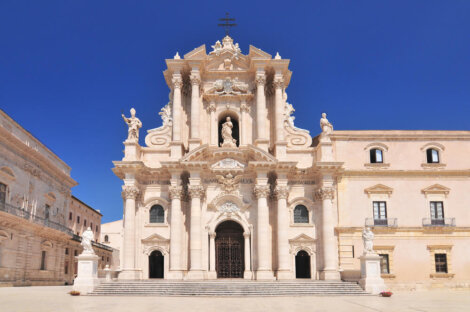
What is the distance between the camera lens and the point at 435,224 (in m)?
33.5

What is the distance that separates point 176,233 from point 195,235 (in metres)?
1.29

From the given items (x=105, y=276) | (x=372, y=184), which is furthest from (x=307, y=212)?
(x=105, y=276)

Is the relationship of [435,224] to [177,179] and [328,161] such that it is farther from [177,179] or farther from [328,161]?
[177,179]

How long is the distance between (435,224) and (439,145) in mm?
5772

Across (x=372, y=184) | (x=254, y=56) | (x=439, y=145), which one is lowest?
(x=372, y=184)

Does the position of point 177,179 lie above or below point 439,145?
below

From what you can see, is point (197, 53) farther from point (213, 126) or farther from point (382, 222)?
point (382, 222)

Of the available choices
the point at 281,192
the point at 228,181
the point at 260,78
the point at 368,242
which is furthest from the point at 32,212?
the point at 368,242

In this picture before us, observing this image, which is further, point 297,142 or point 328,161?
point 297,142

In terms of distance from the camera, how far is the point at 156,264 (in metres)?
33.8

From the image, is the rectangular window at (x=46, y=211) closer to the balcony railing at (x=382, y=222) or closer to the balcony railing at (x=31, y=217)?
the balcony railing at (x=31, y=217)

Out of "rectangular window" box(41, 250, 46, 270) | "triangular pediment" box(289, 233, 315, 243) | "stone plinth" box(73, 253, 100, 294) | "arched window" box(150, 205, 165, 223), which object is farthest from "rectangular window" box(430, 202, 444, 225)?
"rectangular window" box(41, 250, 46, 270)

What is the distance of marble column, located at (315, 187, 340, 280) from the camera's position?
3175cm

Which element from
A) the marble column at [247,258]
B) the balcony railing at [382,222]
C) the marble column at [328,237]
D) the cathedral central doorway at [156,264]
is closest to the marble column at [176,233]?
the cathedral central doorway at [156,264]
